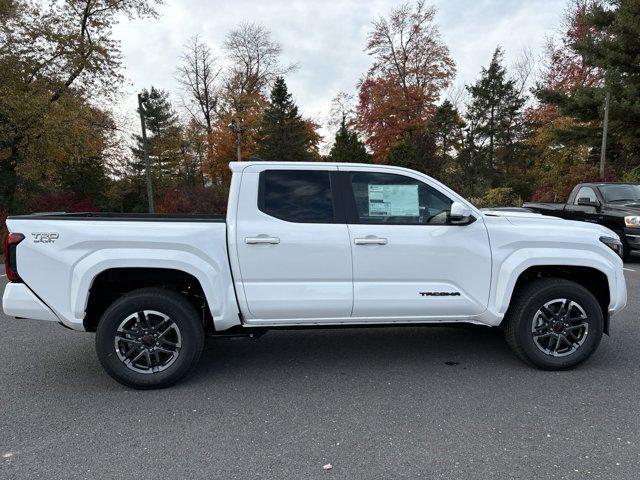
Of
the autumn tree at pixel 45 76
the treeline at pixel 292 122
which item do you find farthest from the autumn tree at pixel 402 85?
the autumn tree at pixel 45 76

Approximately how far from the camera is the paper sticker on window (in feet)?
→ 12.9

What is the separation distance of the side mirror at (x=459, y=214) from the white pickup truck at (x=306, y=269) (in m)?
0.01

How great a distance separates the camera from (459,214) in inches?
146

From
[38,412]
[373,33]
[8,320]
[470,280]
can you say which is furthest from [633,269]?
[373,33]

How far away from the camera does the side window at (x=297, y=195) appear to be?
3.81 meters

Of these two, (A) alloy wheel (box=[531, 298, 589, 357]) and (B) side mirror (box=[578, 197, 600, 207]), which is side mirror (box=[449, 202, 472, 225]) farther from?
(B) side mirror (box=[578, 197, 600, 207])

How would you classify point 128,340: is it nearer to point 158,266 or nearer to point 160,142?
point 158,266

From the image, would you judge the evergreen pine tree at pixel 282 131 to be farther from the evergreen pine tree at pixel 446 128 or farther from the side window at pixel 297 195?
the side window at pixel 297 195

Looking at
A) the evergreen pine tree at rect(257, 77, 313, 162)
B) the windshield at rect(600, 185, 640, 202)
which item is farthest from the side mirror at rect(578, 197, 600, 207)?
the evergreen pine tree at rect(257, 77, 313, 162)

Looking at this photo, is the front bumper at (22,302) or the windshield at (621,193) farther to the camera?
the windshield at (621,193)

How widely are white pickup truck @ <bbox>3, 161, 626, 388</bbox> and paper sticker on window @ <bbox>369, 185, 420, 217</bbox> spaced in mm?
12

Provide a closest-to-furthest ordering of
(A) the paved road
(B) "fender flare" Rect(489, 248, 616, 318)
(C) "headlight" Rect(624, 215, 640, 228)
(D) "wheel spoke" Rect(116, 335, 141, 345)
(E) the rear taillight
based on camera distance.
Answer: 1. (A) the paved road
2. (E) the rear taillight
3. (D) "wheel spoke" Rect(116, 335, 141, 345)
4. (B) "fender flare" Rect(489, 248, 616, 318)
5. (C) "headlight" Rect(624, 215, 640, 228)

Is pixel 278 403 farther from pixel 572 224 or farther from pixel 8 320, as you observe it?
pixel 8 320

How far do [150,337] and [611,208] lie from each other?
10615mm
